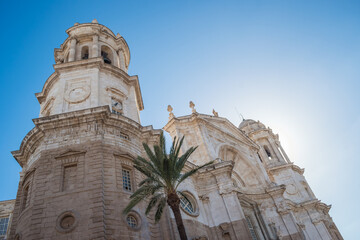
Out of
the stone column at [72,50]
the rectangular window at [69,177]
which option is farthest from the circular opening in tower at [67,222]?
the stone column at [72,50]

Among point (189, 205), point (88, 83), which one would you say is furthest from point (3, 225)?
point (189, 205)

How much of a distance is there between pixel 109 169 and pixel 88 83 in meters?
9.16

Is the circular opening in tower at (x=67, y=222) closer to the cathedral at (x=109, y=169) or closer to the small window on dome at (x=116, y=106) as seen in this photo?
the cathedral at (x=109, y=169)

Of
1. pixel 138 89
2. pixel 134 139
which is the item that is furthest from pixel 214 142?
pixel 134 139

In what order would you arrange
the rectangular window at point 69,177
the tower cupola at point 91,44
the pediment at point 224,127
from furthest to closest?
the pediment at point 224,127
the tower cupola at point 91,44
the rectangular window at point 69,177

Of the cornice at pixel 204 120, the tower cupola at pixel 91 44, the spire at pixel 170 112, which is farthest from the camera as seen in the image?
the spire at pixel 170 112

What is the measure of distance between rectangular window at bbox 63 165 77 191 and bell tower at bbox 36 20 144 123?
18.0 ft

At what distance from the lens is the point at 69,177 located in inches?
648

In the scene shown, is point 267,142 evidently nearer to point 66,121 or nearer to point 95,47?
point 95,47

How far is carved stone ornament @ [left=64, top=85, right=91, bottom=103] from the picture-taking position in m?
21.6

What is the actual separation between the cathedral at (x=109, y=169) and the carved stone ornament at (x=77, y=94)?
0.26ft

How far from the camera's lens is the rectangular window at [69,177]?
1597cm

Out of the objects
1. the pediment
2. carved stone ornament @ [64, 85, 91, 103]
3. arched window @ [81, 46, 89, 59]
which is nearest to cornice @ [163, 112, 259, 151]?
the pediment

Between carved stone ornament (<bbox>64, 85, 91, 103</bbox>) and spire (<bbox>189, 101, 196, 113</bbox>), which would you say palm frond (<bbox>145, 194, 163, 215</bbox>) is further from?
spire (<bbox>189, 101, 196, 113</bbox>)
